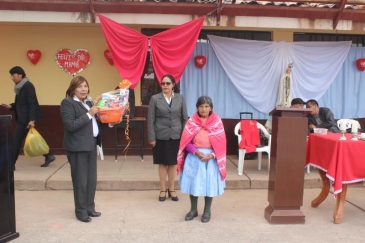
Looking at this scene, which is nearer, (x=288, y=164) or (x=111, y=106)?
(x=111, y=106)

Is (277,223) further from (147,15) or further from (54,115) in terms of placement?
(54,115)

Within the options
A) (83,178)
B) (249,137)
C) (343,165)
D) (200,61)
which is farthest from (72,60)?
(343,165)

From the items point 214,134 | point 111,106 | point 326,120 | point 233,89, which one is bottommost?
point 326,120

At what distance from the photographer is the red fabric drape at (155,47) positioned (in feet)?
20.0

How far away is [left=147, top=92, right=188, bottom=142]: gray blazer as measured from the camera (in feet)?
16.2

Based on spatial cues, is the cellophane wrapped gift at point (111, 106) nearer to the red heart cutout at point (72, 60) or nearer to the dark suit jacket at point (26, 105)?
the dark suit jacket at point (26, 105)

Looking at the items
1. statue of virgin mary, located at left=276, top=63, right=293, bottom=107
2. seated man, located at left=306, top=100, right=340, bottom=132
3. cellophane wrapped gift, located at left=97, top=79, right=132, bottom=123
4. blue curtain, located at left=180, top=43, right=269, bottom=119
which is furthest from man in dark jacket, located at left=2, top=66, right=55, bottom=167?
seated man, located at left=306, top=100, right=340, bottom=132

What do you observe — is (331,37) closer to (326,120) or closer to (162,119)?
(326,120)

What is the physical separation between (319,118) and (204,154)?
3401 mm

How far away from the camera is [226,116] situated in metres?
7.48

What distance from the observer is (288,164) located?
13.9 ft

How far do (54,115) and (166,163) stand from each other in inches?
139

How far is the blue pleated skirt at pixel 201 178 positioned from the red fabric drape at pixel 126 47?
8.70 ft

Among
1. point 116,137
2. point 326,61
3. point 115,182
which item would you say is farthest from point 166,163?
point 326,61
